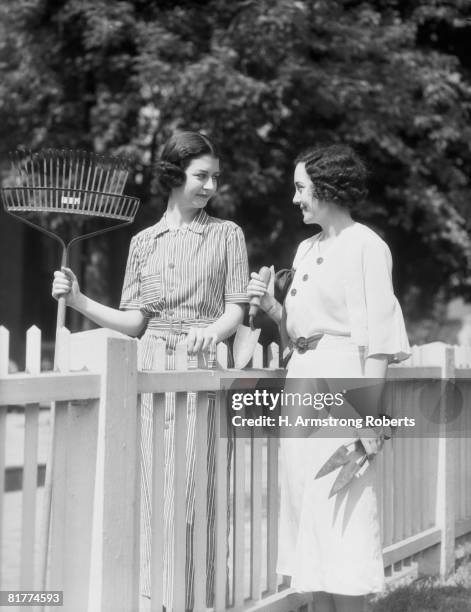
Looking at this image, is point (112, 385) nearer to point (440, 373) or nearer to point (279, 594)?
point (279, 594)

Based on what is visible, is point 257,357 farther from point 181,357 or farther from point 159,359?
point 159,359

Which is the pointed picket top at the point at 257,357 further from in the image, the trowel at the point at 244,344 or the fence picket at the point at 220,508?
the fence picket at the point at 220,508

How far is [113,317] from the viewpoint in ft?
11.4

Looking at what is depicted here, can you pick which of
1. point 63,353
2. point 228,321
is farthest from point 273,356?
point 63,353

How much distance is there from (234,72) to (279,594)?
8.52m

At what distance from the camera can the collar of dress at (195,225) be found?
11.7ft

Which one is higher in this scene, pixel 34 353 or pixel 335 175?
pixel 335 175

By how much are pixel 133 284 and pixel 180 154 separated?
52 cm

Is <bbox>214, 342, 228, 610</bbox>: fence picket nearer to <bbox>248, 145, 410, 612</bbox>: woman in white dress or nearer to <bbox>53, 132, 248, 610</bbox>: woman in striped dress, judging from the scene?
<bbox>53, 132, 248, 610</bbox>: woman in striped dress

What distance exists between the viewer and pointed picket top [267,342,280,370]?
3.73 meters

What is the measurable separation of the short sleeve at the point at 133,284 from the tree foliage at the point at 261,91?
7.99 metres

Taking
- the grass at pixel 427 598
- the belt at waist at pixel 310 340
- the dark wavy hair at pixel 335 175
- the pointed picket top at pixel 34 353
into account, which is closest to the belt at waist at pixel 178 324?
the belt at waist at pixel 310 340

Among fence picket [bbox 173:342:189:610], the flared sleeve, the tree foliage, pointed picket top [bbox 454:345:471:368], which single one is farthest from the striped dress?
the tree foliage

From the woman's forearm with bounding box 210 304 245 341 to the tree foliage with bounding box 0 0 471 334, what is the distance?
8171mm
